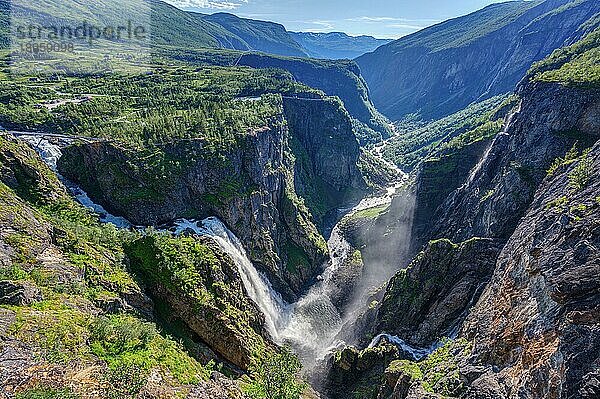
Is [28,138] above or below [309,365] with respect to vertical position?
above

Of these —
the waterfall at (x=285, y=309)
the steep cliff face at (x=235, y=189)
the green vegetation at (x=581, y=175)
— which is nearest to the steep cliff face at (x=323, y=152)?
the steep cliff face at (x=235, y=189)

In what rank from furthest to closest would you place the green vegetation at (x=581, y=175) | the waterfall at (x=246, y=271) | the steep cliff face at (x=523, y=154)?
the waterfall at (x=246, y=271) → the steep cliff face at (x=523, y=154) → the green vegetation at (x=581, y=175)

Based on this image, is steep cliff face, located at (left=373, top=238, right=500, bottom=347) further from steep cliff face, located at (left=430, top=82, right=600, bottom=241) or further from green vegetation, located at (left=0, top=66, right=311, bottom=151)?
green vegetation, located at (left=0, top=66, right=311, bottom=151)

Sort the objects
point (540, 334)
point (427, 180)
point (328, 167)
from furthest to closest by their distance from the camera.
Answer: point (328, 167) → point (427, 180) → point (540, 334)

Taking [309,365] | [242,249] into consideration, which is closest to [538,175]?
[309,365]

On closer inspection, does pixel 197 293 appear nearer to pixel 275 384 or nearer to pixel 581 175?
pixel 275 384

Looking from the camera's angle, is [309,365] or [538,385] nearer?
[538,385]

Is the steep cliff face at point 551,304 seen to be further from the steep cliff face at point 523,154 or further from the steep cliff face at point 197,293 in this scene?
the steep cliff face at point 197,293

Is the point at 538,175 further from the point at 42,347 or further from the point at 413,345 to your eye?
the point at 42,347

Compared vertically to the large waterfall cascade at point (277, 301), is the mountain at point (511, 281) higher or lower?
higher
